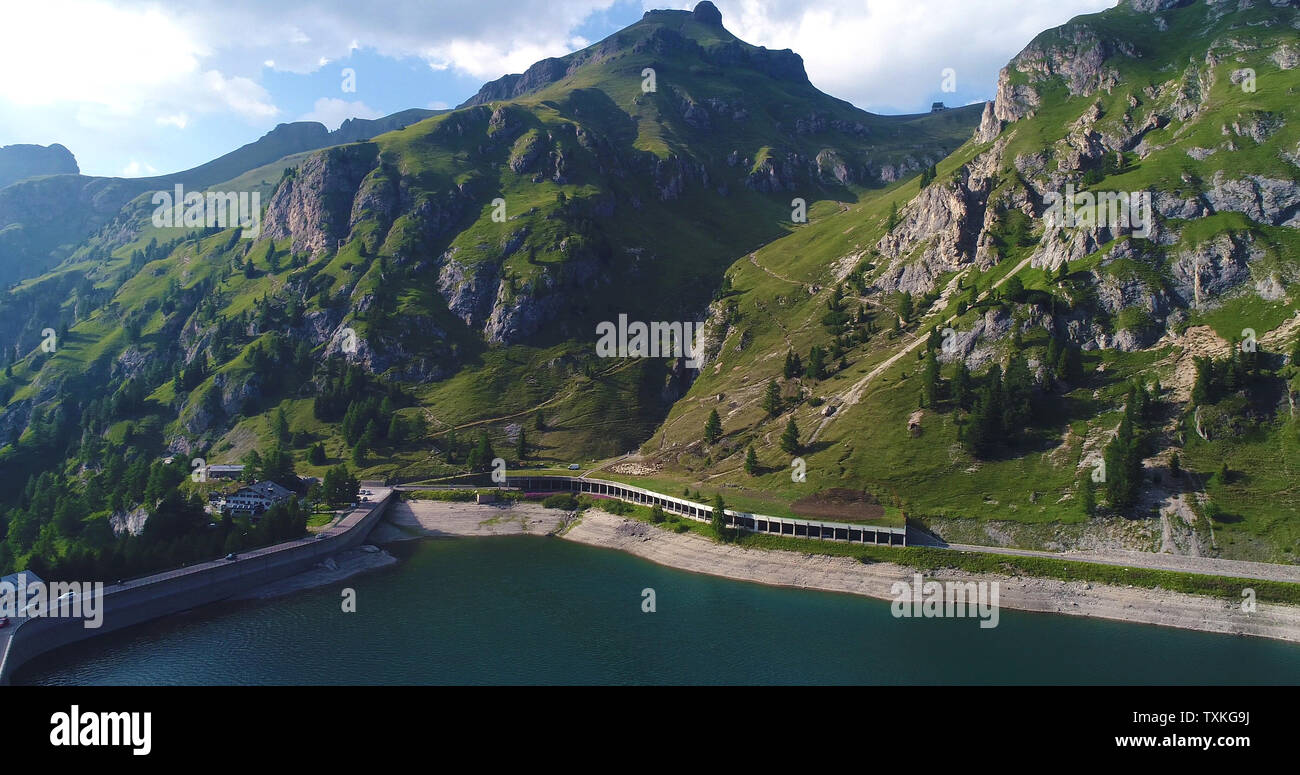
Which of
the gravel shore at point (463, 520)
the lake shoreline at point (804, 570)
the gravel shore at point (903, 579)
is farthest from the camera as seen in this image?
the gravel shore at point (463, 520)

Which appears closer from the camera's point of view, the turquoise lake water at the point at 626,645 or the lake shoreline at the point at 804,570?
the turquoise lake water at the point at 626,645

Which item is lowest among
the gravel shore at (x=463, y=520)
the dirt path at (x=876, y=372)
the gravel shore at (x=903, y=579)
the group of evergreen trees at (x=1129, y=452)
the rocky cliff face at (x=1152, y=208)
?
the gravel shore at (x=903, y=579)

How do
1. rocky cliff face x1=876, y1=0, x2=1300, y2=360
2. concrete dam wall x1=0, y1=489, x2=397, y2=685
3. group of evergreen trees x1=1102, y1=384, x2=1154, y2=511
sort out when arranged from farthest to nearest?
1. rocky cliff face x1=876, y1=0, x2=1300, y2=360
2. group of evergreen trees x1=1102, y1=384, x2=1154, y2=511
3. concrete dam wall x1=0, y1=489, x2=397, y2=685

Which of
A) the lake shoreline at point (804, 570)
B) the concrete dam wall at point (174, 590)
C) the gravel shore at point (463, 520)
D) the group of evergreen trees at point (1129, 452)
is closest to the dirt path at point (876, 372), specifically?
the lake shoreline at point (804, 570)

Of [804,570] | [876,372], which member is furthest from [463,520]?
[876,372]

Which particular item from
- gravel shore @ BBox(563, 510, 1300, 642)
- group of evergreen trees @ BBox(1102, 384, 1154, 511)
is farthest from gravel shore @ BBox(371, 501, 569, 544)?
group of evergreen trees @ BBox(1102, 384, 1154, 511)

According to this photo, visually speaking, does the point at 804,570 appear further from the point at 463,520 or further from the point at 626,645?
the point at 463,520

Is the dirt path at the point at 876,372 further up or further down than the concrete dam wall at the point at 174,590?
further up

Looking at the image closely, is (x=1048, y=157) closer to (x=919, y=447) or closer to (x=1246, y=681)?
(x=919, y=447)

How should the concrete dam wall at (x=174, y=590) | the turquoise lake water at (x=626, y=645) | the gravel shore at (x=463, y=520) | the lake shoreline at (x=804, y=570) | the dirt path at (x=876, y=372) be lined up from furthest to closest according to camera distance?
the dirt path at (x=876, y=372), the gravel shore at (x=463, y=520), the lake shoreline at (x=804, y=570), the concrete dam wall at (x=174, y=590), the turquoise lake water at (x=626, y=645)

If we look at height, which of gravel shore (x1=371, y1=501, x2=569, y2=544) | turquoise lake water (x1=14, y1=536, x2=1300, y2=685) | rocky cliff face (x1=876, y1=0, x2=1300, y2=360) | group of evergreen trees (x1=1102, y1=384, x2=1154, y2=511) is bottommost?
turquoise lake water (x1=14, y1=536, x2=1300, y2=685)

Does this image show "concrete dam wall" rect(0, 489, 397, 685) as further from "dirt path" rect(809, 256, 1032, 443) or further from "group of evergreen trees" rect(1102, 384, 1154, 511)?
"group of evergreen trees" rect(1102, 384, 1154, 511)

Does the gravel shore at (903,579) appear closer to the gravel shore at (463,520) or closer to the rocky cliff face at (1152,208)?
the gravel shore at (463,520)
